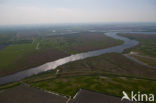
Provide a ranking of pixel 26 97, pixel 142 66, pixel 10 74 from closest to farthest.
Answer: pixel 26 97 < pixel 10 74 < pixel 142 66

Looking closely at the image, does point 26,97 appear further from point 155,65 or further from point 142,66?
point 155,65

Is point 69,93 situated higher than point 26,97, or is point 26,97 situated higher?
point 26,97

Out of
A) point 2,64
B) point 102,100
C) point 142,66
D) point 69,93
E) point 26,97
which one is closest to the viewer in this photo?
point 102,100

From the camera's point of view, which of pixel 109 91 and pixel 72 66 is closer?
pixel 109 91

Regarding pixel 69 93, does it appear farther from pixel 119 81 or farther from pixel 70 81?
pixel 119 81

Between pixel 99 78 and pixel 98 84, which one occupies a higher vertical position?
pixel 99 78

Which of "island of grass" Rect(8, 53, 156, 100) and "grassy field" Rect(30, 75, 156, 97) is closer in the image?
"grassy field" Rect(30, 75, 156, 97)

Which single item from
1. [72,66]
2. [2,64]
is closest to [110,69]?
[72,66]

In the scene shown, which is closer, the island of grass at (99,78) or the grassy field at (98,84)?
the grassy field at (98,84)

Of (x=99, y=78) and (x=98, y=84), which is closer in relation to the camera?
(x=98, y=84)

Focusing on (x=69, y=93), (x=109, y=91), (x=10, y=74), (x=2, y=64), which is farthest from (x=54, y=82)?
(x=2, y=64)
